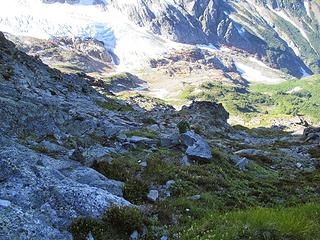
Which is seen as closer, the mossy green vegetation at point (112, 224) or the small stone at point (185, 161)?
the mossy green vegetation at point (112, 224)

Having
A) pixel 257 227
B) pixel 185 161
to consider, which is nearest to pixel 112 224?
pixel 257 227

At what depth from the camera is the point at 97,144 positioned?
24094mm

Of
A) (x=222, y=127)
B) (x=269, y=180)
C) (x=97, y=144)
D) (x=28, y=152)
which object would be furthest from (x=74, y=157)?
(x=222, y=127)

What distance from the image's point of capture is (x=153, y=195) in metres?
15.5

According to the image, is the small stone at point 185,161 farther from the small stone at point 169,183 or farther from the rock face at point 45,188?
the small stone at point 169,183

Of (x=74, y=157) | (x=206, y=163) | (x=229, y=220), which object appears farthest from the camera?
(x=206, y=163)

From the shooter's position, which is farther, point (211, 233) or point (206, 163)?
point (206, 163)

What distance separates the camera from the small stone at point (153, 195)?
15203 millimetres

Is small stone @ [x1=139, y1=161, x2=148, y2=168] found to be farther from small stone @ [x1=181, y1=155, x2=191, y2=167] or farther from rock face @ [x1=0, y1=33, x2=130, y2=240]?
small stone @ [x1=181, y1=155, x2=191, y2=167]

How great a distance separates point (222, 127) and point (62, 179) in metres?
83.3

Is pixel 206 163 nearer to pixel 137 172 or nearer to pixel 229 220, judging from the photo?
pixel 137 172

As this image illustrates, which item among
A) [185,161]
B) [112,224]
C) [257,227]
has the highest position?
[257,227]

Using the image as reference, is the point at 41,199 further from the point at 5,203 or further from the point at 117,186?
the point at 117,186

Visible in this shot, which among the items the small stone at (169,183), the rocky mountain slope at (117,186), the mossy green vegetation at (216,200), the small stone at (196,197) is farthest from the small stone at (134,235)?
the small stone at (169,183)
